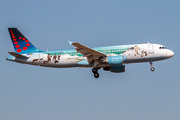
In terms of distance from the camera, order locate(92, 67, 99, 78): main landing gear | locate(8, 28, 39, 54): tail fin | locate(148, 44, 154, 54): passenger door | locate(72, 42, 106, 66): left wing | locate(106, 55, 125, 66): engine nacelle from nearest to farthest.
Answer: locate(72, 42, 106, 66): left wing, locate(106, 55, 125, 66): engine nacelle, locate(148, 44, 154, 54): passenger door, locate(92, 67, 99, 78): main landing gear, locate(8, 28, 39, 54): tail fin

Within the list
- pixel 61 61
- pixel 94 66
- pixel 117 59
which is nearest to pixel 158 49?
pixel 117 59

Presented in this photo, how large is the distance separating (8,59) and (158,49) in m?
21.6

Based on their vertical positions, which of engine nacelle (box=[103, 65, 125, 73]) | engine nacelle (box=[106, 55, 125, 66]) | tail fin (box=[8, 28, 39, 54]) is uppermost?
tail fin (box=[8, 28, 39, 54])

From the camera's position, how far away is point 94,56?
45.7 meters

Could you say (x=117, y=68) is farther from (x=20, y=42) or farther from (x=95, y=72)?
(x=20, y=42)

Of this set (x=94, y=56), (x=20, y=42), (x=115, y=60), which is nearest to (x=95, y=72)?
(x=94, y=56)

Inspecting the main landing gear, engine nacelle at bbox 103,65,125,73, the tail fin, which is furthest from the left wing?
the tail fin

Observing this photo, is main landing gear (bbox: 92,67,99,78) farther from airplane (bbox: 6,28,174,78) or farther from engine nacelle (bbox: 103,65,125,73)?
engine nacelle (bbox: 103,65,125,73)

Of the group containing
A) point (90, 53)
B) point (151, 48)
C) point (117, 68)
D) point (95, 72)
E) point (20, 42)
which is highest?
point (20, 42)

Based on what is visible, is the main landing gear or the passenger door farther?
the main landing gear

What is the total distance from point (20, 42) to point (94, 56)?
1216 centimetres

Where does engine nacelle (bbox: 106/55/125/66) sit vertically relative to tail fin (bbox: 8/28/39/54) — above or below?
below

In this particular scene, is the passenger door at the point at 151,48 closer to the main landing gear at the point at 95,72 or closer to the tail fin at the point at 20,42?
the main landing gear at the point at 95,72

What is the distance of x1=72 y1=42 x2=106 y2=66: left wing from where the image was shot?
4403 cm
